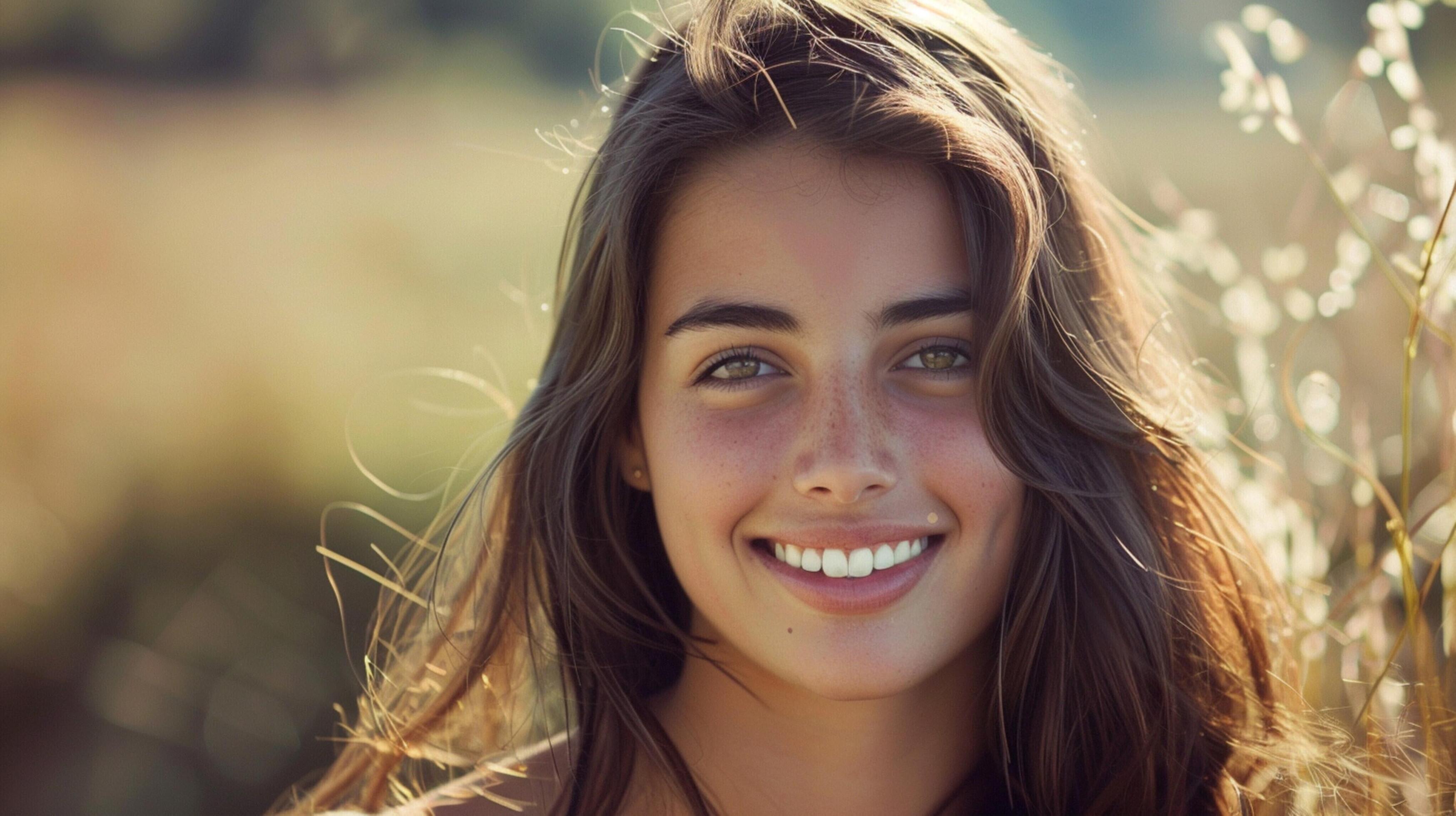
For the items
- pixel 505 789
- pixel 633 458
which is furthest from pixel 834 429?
pixel 505 789

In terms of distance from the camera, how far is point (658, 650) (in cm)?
208

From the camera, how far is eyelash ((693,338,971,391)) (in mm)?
1700

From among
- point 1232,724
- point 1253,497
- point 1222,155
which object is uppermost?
point 1222,155

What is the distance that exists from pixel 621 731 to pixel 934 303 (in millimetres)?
829

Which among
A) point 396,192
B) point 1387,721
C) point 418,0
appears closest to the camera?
point 1387,721

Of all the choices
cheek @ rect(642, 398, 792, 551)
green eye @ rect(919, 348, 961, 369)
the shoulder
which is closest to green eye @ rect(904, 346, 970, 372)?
green eye @ rect(919, 348, 961, 369)

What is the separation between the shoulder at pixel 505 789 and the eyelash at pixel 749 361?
0.64 metres

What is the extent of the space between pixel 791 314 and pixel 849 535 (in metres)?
0.31

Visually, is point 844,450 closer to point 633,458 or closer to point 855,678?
point 855,678

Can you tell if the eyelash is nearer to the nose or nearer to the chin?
the nose

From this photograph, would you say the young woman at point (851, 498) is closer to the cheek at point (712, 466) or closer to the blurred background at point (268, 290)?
the cheek at point (712, 466)

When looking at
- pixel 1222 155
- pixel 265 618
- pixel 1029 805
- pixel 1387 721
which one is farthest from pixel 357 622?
pixel 1222 155

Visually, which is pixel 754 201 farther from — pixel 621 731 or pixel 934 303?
pixel 621 731

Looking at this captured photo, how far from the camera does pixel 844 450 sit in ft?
5.32
